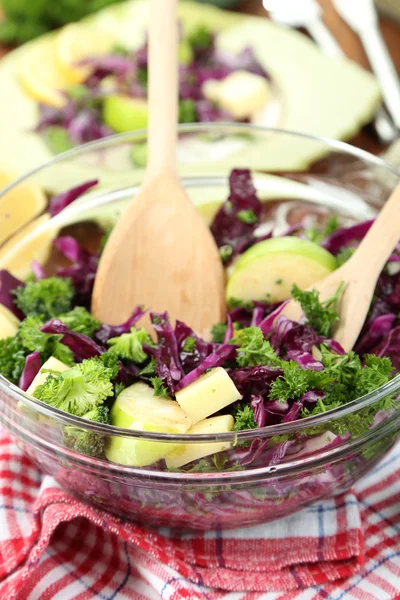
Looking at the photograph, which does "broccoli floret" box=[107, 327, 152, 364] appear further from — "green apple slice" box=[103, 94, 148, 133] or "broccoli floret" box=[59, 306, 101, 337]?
"green apple slice" box=[103, 94, 148, 133]

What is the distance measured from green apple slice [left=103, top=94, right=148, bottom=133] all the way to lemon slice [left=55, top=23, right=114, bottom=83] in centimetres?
A: 33

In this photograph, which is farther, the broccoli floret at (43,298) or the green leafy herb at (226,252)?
the green leafy herb at (226,252)

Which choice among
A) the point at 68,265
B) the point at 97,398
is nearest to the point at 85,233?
the point at 68,265

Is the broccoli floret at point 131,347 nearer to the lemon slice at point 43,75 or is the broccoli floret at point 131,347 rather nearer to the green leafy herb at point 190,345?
the green leafy herb at point 190,345

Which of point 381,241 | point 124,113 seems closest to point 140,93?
point 124,113

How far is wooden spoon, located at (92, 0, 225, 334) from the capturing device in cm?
225

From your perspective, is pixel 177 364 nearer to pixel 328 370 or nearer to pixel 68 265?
pixel 328 370

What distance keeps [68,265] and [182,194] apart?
1.55 feet

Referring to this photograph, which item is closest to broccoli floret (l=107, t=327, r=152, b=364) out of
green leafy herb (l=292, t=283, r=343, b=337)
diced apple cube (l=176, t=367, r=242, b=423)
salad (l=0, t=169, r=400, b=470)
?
salad (l=0, t=169, r=400, b=470)

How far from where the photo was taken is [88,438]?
5.58ft

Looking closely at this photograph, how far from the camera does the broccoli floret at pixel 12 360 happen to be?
1.99 meters

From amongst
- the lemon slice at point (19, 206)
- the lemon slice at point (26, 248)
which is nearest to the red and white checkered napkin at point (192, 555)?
the lemon slice at point (26, 248)

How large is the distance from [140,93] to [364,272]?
221 cm

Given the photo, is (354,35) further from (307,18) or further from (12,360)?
(12,360)
